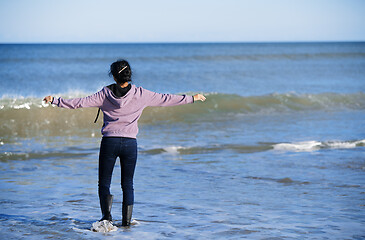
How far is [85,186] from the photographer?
Result: 716cm

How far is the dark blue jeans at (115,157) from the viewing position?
4.75 meters

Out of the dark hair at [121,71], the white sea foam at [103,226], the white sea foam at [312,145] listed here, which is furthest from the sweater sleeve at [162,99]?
the white sea foam at [312,145]

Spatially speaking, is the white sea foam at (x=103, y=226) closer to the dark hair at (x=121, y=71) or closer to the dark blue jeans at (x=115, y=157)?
the dark blue jeans at (x=115, y=157)

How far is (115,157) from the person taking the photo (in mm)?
4828

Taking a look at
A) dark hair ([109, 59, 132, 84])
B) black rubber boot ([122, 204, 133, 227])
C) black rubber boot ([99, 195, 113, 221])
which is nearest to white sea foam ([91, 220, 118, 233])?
black rubber boot ([99, 195, 113, 221])

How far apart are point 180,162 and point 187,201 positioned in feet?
9.15

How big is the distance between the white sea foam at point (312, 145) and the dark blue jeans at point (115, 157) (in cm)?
581

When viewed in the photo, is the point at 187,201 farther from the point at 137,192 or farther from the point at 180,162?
the point at 180,162

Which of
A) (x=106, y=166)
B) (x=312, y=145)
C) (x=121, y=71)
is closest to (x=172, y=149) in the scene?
(x=312, y=145)

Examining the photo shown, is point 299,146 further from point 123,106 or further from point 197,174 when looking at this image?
point 123,106

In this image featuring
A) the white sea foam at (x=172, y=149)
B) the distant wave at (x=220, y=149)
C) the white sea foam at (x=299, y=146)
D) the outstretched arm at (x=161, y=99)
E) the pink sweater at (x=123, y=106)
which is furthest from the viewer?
the white sea foam at (x=299, y=146)

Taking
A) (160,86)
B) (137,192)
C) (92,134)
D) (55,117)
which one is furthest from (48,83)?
(137,192)

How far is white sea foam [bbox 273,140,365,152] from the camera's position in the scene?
401 inches

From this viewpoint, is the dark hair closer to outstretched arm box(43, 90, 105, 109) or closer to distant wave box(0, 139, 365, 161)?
outstretched arm box(43, 90, 105, 109)
